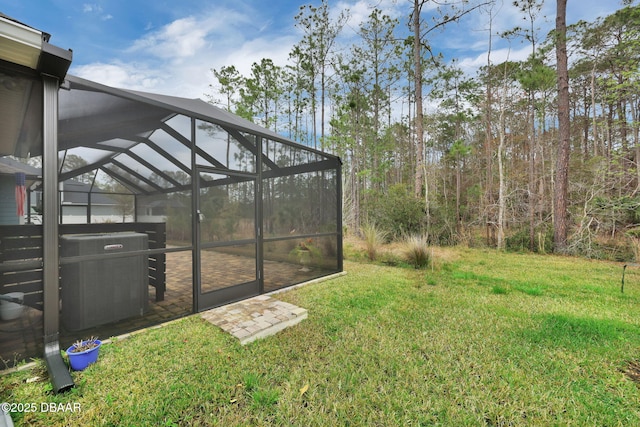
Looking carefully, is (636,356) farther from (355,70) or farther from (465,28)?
(355,70)

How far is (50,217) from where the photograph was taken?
2.31 meters

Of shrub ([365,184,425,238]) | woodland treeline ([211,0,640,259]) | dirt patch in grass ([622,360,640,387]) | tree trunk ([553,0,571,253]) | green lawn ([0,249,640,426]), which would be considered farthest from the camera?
shrub ([365,184,425,238])

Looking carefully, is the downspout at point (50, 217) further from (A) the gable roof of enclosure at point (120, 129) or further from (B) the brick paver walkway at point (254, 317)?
(B) the brick paver walkway at point (254, 317)

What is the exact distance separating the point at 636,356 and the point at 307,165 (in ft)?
15.9

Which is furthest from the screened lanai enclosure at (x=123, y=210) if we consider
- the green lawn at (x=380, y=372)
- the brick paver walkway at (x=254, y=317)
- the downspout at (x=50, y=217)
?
the green lawn at (x=380, y=372)

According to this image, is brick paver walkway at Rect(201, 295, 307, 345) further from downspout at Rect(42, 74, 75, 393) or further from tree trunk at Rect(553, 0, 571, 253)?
tree trunk at Rect(553, 0, 571, 253)

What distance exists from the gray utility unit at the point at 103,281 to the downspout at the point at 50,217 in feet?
0.88

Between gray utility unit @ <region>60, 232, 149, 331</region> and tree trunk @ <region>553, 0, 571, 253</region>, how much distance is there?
10951 millimetres

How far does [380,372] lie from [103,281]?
3025 millimetres

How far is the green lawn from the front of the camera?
1.78m

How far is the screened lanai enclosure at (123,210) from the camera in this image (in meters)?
2.35

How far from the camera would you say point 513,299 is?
4199 millimetres

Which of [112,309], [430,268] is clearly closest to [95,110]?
[112,309]

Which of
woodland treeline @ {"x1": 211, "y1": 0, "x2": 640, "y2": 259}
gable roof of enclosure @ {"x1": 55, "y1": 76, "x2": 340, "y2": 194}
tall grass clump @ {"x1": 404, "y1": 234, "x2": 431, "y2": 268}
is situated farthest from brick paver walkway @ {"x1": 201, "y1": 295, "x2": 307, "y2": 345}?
woodland treeline @ {"x1": 211, "y1": 0, "x2": 640, "y2": 259}
